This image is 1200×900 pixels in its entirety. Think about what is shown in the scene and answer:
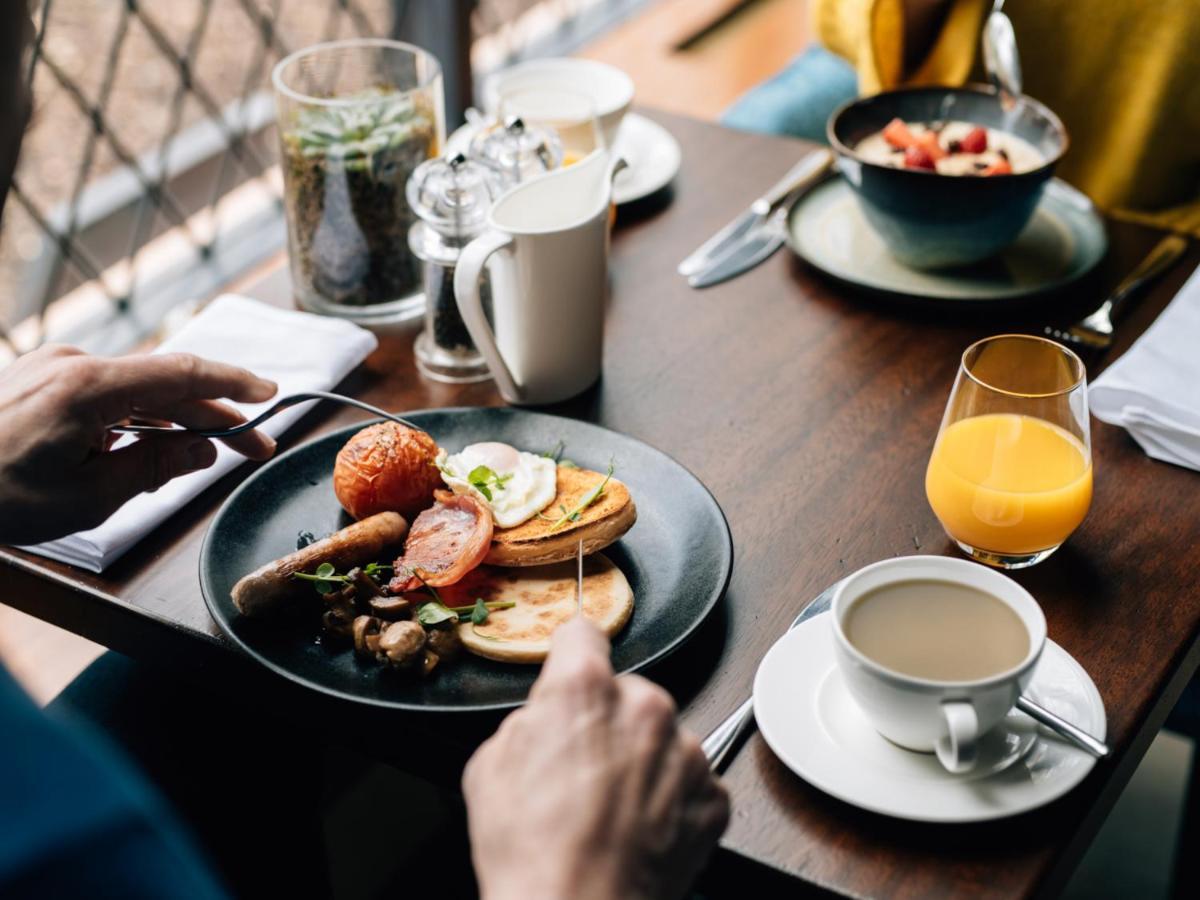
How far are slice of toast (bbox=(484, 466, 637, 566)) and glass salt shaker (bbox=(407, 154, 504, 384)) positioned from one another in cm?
32

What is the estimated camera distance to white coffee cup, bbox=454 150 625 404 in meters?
1.24

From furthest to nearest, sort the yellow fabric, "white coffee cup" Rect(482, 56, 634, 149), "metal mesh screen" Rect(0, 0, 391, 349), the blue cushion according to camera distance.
Answer: "metal mesh screen" Rect(0, 0, 391, 349) → the blue cushion → the yellow fabric → "white coffee cup" Rect(482, 56, 634, 149)

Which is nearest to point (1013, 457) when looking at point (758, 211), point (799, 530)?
point (799, 530)

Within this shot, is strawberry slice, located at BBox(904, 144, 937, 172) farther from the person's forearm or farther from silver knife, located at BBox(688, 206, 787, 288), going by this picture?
the person's forearm

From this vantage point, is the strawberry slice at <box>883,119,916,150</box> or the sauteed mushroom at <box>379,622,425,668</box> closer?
the sauteed mushroom at <box>379,622,425,668</box>

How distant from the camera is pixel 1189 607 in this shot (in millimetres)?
1064

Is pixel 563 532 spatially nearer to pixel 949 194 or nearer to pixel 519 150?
pixel 519 150

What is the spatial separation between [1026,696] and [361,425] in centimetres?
65

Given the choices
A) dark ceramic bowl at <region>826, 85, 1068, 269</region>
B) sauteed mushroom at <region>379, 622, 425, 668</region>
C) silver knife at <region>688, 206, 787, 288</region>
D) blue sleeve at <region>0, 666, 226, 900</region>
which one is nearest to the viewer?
blue sleeve at <region>0, 666, 226, 900</region>

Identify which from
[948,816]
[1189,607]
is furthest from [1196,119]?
[948,816]

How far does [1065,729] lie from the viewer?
90 cm

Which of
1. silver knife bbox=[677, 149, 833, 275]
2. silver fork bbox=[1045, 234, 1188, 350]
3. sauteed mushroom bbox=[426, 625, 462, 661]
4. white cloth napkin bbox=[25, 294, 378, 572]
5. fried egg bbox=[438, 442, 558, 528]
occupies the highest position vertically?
fried egg bbox=[438, 442, 558, 528]

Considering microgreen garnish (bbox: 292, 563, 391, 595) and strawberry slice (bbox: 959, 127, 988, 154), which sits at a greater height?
strawberry slice (bbox: 959, 127, 988, 154)

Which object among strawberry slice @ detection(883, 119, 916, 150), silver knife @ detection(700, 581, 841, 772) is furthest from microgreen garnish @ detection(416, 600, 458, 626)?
strawberry slice @ detection(883, 119, 916, 150)
